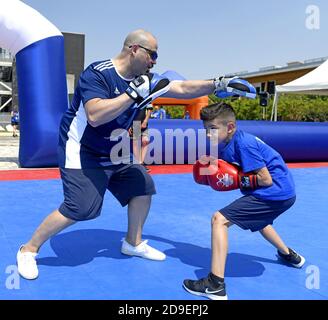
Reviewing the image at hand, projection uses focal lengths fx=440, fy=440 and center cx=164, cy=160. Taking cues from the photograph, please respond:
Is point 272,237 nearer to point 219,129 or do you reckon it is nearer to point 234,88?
point 219,129

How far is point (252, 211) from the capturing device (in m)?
2.77

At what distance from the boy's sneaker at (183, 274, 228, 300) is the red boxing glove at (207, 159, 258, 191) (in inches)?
22.3

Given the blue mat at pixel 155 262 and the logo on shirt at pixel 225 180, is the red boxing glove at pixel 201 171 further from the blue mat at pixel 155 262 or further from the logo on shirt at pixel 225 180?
the blue mat at pixel 155 262

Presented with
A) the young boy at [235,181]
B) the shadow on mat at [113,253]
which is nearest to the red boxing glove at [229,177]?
the young boy at [235,181]

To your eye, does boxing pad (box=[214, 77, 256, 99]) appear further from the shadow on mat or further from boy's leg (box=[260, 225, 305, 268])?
the shadow on mat

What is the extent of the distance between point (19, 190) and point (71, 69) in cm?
2630

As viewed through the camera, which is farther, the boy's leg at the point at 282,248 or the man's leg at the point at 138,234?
the man's leg at the point at 138,234

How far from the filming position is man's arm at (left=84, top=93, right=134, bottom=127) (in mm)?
2557

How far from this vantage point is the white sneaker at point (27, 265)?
280cm

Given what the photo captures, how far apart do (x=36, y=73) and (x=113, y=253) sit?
4.92 meters

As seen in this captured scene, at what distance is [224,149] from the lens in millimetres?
2844

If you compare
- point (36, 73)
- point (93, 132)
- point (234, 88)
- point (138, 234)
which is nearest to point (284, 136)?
point (36, 73)

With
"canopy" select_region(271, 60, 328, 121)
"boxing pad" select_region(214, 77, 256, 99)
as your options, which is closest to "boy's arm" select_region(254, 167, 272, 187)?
"boxing pad" select_region(214, 77, 256, 99)

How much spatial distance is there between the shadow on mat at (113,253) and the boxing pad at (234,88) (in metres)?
1.22
